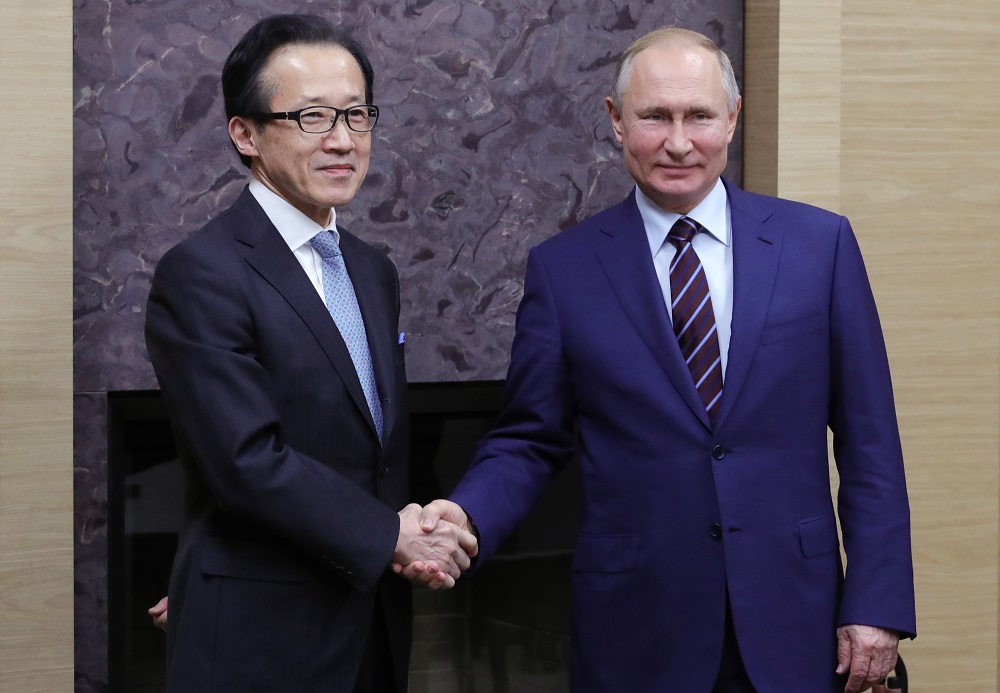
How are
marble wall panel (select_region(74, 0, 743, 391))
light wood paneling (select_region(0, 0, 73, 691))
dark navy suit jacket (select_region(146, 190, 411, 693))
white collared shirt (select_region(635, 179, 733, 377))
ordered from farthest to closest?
1. marble wall panel (select_region(74, 0, 743, 391))
2. light wood paneling (select_region(0, 0, 73, 691))
3. white collared shirt (select_region(635, 179, 733, 377))
4. dark navy suit jacket (select_region(146, 190, 411, 693))

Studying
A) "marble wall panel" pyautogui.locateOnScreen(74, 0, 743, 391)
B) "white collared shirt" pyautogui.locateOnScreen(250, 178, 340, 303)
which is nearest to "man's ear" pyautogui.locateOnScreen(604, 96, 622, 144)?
"white collared shirt" pyautogui.locateOnScreen(250, 178, 340, 303)

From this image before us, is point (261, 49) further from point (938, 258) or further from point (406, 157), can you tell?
point (938, 258)

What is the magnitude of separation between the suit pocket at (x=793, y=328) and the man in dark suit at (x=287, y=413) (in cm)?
58

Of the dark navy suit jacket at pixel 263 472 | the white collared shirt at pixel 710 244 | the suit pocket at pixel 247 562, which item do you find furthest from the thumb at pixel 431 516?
the white collared shirt at pixel 710 244

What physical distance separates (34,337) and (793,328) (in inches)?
54.7

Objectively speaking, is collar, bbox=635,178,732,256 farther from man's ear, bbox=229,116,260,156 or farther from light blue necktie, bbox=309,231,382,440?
man's ear, bbox=229,116,260,156

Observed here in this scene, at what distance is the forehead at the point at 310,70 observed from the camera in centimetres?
191

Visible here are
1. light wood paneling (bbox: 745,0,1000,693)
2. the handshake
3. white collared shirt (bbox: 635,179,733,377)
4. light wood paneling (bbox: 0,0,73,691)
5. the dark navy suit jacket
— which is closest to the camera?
the dark navy suit jacket

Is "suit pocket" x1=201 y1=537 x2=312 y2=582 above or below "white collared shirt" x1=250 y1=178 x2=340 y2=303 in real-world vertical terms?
below

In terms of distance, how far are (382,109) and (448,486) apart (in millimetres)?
902

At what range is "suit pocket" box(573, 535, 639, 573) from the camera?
77.8 inches

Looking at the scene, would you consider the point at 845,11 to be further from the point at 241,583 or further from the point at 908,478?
the point at 241,583

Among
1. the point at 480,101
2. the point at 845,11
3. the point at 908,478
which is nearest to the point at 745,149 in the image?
the point at 845,11

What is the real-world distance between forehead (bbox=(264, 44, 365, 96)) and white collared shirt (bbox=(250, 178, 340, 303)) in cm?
16
